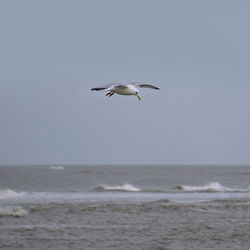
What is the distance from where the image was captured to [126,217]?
55.2 ft

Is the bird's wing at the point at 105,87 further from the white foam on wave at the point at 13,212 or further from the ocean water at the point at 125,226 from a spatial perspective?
the white foam on wave at the point at 13,212

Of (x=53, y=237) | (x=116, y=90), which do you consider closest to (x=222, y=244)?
(x=53, y=237)

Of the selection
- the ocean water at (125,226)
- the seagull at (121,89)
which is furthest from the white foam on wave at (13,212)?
the seagull at (121,89)

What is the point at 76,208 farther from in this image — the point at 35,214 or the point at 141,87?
the point at 141,87

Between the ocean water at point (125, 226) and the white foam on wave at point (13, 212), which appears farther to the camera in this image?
the white foam on wave at point (13, 212)

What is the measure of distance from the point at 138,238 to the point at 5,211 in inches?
260

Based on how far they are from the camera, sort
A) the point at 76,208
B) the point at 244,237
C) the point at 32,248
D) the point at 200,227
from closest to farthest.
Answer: the point at 32,248
the point at 244,237
the point at 200,227
the point at 76,208

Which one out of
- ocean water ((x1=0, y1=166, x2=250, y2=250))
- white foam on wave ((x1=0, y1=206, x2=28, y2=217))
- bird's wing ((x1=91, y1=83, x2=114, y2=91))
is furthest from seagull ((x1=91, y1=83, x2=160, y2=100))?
white foam on wave ((x1=0, y1=206, x2=28, y2=217))

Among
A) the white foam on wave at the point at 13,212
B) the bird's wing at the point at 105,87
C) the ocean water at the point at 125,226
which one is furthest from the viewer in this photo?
the white foam on wave at the point at 13,212

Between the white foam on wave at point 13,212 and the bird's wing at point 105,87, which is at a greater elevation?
the bird's wing at point 105,87

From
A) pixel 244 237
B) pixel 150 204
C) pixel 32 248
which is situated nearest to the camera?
pixel 32 248

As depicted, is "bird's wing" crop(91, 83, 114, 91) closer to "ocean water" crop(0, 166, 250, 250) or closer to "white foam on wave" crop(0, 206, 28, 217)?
"ocean water" crop(0, 166, 250, 250)

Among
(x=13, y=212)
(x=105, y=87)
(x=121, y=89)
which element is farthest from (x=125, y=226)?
(x=105, y=87)

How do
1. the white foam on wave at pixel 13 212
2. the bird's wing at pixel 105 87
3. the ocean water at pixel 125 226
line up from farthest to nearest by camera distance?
the white foam on wave at pixel 13 212 < the ocean water at pixel 125 226 < the bird's wing at pixel 105 87
